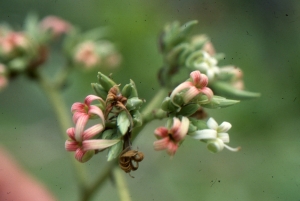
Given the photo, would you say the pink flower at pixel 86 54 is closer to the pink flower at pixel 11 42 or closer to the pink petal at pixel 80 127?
the pink flower at pixel 11 42

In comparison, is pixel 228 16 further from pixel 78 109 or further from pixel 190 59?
pixel 78 109

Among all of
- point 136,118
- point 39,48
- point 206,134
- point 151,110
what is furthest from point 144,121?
point 39,48

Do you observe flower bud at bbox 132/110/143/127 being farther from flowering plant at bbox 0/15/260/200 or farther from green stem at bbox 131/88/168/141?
green stem at bbox 131/88/168/141

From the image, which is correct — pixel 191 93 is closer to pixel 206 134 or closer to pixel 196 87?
pixel 196 87

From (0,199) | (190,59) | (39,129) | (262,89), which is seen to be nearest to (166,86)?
(190,59)

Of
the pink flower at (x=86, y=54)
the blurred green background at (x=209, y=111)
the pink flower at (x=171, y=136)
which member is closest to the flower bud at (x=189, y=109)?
the pink flower at (x=171, y=136)
